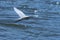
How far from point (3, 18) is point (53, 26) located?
67.4 inches

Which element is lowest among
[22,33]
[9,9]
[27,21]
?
[22,33]

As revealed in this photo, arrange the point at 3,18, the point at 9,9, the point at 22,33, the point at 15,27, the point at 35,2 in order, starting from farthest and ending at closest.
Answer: the point at 35,2 < the point at 9,9 < the point at 3,18 < the point at 15,27 < the point at 22,33

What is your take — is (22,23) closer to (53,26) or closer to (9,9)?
(53,26)

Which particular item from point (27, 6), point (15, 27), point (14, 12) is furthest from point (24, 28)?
point (27, 6)

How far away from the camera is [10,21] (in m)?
11.2

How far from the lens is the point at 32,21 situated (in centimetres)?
1111

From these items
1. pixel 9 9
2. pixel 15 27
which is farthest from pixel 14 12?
pixel 15 27

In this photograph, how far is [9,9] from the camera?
1254 centimetres

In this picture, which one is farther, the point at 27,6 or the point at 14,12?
the point at 27,6

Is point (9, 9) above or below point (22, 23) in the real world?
above

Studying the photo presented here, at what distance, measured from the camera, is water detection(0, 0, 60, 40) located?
977cm

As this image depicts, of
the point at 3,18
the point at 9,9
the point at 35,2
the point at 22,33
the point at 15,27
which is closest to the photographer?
the point at 22,33

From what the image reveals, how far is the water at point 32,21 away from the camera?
9773mm

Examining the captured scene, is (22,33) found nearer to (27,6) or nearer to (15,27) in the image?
(15,27)
